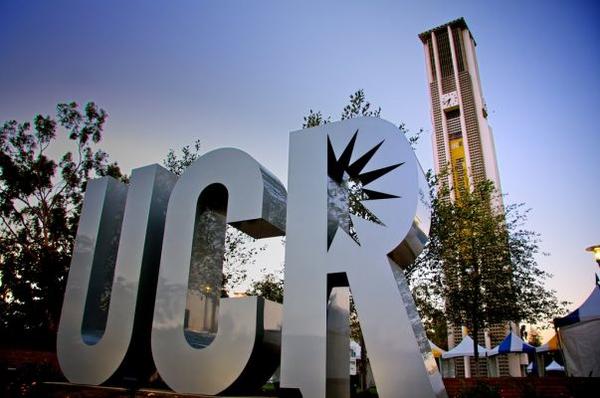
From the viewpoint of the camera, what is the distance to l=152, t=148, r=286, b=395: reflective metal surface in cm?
794

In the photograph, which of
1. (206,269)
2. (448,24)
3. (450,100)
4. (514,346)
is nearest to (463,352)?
(514,346)

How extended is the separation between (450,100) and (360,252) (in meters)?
55.6

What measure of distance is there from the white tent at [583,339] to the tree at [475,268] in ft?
13.4

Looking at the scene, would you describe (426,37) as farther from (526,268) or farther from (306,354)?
(306,354)

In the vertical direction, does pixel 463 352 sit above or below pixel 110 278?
below

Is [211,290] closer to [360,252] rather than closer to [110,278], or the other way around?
[110,278]

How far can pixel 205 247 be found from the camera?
1023 centimetres

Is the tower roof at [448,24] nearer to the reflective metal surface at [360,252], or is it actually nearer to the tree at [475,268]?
the tree at [475,268]

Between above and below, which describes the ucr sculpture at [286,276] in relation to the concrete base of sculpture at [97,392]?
above

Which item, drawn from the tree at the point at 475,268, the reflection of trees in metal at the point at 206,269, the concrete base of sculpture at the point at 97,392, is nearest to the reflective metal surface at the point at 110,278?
the concrete base of sculpture at the point at 97,392

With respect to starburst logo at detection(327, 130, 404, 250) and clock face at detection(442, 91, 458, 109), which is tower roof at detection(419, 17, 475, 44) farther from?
starburst logo at detection(327, 130, 404, 250)

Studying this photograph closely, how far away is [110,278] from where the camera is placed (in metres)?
12.1

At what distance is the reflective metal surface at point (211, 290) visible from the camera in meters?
7.94

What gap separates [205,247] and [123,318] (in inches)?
95.8
